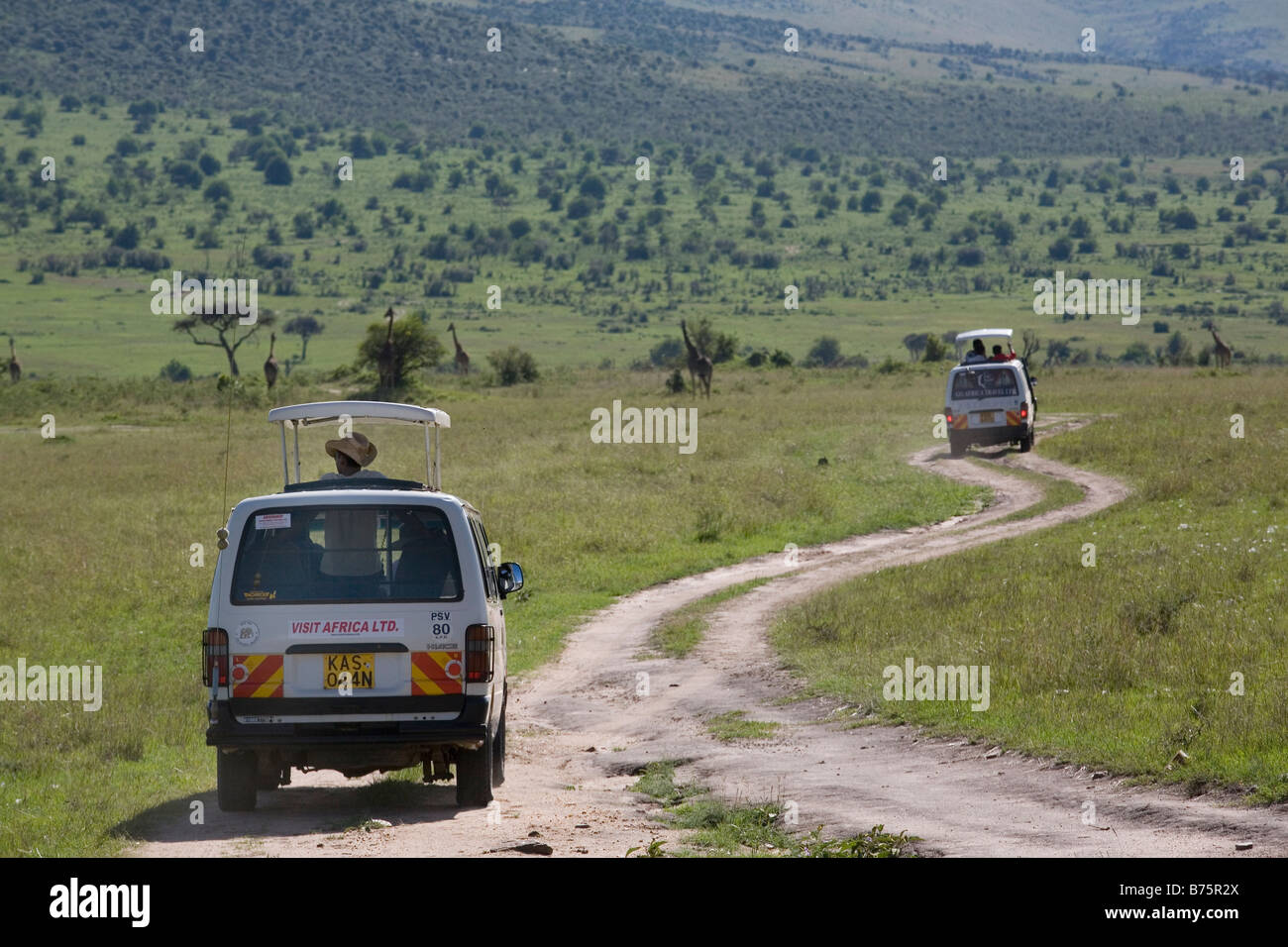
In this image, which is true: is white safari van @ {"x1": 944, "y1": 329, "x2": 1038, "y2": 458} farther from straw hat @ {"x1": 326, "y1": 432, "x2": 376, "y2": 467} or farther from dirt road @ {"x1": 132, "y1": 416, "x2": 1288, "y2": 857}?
straw hat @ {"x1": 326, "y1": 432, "x2": 376, "y2": 467}

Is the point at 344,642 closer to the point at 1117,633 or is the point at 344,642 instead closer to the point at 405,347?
the point at 1117,633

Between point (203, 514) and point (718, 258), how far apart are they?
132906 millimetres

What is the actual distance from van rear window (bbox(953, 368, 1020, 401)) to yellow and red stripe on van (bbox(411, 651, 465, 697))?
82.6 ft

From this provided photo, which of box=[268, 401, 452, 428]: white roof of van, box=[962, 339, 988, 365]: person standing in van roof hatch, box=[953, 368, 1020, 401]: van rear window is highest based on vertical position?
box=[962, 339, 988, 365]: person standing in van roof hatch

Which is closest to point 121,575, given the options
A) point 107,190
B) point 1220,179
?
point 107,190

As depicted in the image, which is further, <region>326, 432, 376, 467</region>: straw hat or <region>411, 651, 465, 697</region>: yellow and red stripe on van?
<region>326, 432, 376, 467</region>: straw hat

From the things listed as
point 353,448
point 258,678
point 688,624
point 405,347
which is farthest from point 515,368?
point 258,678

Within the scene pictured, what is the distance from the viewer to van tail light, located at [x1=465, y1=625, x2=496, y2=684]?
8.91 meters

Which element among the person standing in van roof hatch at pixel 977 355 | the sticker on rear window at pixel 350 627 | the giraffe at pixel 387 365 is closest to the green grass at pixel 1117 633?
the sticker on rear window at pixel 350 627

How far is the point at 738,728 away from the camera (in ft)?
40.9

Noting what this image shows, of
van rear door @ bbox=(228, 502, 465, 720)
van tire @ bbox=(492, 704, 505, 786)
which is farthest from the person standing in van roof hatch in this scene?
van rear door @ bbox=(228, 502, 465, 720)

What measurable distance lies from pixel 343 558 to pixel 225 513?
622 inches

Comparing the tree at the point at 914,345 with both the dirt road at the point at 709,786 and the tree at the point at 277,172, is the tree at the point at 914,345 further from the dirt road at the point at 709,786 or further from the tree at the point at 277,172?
the tree at the point at 277,172
